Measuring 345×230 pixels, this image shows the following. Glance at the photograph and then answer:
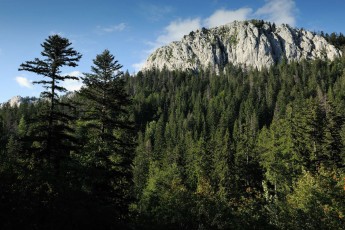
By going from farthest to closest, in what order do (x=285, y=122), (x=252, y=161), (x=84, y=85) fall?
(x=252, y=161), (x=285, y=122), (x=84, y=85)

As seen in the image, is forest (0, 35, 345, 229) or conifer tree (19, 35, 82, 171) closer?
forest (0, 35, 345, 229)

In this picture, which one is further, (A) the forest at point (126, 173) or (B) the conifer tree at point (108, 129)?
(B) the conifer tree at point (108, 129)

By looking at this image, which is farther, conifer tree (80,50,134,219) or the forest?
conifer tree (80,50,134,219)

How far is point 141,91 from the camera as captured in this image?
582ft

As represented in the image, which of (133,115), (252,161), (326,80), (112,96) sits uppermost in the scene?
(326,80)

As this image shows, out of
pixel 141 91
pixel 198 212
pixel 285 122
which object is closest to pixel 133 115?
pixel 141 91

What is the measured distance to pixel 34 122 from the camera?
23203 millimetres

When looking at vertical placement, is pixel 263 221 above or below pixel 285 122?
below

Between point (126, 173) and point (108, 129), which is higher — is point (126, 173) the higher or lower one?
the lower one

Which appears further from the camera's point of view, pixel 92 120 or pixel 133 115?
pixel 133 115

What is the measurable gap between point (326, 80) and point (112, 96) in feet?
463

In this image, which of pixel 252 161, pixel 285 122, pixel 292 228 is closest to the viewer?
pixel 292 228

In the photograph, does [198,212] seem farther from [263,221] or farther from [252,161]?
[252,161]

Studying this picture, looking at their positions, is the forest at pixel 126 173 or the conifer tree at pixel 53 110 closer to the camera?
the forest at pixel 126 173
